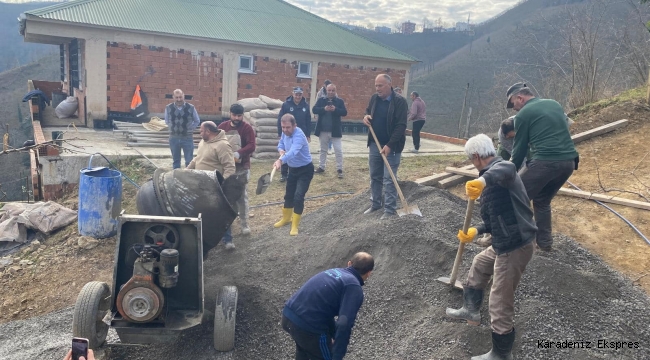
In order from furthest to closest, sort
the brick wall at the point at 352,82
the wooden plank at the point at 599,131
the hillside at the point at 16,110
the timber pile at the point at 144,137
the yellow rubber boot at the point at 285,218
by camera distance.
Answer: the hillside at the point at 16,110 → the brick wall at the point at 352,82 → the timber pile at the point at 144,137 → the wooden plank at the point at 599,131 → the yellow rubber boot at the point at 285,218

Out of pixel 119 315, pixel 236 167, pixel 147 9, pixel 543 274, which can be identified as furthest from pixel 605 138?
pixel 147 9

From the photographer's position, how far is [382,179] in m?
6.54

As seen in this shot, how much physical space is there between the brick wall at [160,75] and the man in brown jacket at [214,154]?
10.6m

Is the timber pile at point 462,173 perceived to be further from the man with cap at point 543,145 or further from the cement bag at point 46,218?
the cement bag at point 46,218

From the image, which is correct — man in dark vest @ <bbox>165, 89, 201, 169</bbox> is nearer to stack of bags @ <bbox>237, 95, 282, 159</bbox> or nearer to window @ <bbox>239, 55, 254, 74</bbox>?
stack of bags @ <bbox>237, 95, 282, 159</bbox>

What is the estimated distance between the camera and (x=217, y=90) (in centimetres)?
1670

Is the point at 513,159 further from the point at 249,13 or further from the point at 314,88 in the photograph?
the point at 249,13

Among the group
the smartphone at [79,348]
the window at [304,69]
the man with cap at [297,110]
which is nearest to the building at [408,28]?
the window at [304,69]

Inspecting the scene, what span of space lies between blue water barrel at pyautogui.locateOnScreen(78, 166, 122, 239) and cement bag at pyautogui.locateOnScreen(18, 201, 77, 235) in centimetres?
143

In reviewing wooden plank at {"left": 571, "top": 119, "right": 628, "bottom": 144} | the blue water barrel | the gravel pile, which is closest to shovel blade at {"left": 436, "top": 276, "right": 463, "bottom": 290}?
the gravel pile

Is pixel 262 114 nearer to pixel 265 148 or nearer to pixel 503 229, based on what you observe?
pixel 265 148

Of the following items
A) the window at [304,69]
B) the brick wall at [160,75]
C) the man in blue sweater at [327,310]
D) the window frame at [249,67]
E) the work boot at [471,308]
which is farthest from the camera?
the window at [304,69]

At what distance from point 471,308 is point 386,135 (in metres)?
3.01

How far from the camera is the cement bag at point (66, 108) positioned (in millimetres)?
14969
